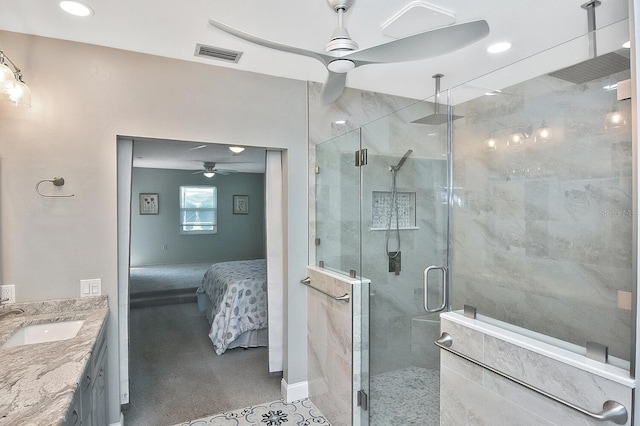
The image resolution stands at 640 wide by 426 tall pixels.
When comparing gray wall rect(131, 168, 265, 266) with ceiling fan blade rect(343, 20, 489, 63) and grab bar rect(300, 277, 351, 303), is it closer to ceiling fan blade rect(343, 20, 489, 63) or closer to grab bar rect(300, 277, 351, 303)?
grab bar rect(300, 277, 351, 303)

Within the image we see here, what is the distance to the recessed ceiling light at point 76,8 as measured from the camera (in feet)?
6.01

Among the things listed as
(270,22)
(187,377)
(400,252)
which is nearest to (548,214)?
(400,252)

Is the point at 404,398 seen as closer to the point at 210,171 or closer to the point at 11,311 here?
the point at 11,311

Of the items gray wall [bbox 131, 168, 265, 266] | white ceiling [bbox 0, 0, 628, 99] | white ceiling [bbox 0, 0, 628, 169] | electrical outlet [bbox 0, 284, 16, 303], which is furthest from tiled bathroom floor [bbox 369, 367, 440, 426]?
gray wall [bbox 131, 168, 265, 266]

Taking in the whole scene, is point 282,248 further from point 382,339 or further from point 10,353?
point 10,353

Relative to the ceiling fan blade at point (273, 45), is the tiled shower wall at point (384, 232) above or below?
below

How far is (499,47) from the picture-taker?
240 cm

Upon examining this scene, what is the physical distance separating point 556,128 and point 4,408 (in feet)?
7.36

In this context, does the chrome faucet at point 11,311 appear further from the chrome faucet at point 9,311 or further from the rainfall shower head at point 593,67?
the rainfall shower head at point 593,67

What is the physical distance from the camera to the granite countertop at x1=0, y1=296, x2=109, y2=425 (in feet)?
3.43

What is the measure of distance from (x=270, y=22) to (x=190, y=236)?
273 inches

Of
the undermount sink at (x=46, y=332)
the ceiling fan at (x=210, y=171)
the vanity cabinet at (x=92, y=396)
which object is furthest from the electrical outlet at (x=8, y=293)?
the ceiling fan at (x=210, y=171)

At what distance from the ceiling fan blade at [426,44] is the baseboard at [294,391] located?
257 cm

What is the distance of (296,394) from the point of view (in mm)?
2924
